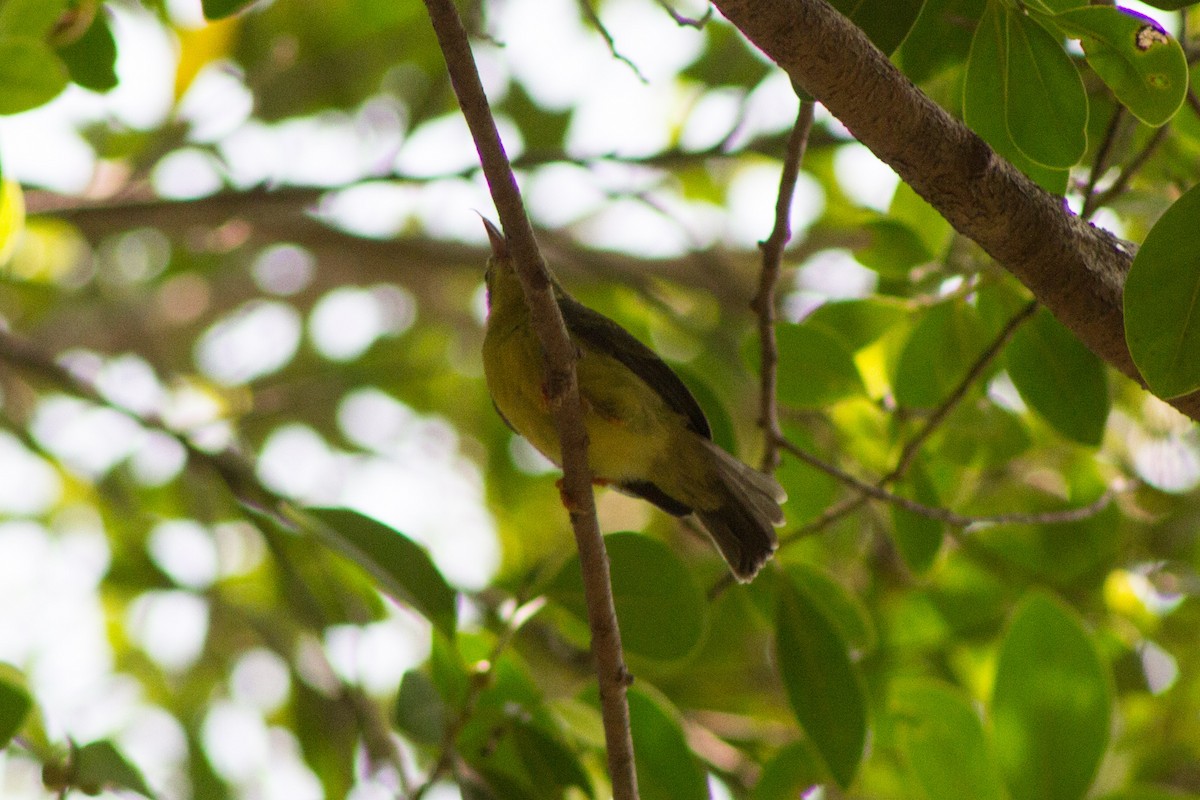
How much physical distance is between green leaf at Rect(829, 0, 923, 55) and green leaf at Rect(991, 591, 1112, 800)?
152 centimetres

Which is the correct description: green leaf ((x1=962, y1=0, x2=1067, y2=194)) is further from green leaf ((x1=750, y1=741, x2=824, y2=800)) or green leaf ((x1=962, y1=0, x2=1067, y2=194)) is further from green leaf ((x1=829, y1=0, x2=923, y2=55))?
green leaf ((x1=750, y1=741, x2=824, y2=800))

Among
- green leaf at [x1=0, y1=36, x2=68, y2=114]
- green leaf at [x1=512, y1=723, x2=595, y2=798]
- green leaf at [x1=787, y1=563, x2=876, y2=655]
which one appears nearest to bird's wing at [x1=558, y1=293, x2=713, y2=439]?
green leaf at [x1=787, y1=563, x2=876, y2=655]

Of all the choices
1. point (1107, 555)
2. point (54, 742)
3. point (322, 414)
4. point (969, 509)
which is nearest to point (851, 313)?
point (969, 509)

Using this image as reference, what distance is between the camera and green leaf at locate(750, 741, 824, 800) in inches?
123

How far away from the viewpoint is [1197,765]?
15.8ft

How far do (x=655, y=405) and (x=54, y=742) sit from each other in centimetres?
177

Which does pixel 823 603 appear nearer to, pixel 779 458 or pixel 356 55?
pixel 779 458

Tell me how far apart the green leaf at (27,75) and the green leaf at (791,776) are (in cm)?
240

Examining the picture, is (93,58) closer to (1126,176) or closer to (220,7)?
(220,7)

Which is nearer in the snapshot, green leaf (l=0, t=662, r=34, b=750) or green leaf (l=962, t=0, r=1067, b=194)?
green leaf (l=962, t=0, r=1067, b=194)

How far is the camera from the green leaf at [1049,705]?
2.85m

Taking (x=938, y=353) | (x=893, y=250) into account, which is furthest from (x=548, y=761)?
(x=893, y=250)

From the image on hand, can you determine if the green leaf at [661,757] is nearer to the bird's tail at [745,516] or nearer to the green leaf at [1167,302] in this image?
the bird's tail at [745,516]

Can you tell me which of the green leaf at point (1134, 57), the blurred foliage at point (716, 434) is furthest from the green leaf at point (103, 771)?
the green leaf at point (1134, 57)
